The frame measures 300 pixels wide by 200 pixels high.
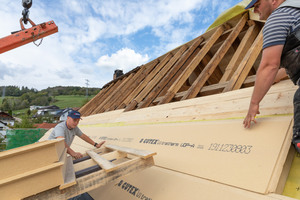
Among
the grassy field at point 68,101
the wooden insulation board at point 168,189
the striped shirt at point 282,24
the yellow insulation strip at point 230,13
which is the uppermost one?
the grassy field at point 68,101

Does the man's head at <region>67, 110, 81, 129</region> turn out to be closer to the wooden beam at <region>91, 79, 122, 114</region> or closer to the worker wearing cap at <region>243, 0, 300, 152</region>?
the worker wearing cap at <region>243, 0, 300, 152</region>

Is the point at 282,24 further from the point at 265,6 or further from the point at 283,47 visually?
the point at 265,6

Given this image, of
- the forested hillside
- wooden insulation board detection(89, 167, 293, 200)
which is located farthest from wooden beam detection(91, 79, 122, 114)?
the forested hillside

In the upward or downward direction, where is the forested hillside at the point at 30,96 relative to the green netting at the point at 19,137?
upward

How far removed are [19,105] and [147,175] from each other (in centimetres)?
10250

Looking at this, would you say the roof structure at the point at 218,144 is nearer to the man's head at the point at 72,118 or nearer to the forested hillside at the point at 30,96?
the man's head at the point at 72,118

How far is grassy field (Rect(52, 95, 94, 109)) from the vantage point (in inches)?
2926

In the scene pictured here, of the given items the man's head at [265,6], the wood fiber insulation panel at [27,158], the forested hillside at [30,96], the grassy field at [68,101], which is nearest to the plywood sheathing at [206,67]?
the man's head at [265,6]

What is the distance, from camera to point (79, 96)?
87.8m

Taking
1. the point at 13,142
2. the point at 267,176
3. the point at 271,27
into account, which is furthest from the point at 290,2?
the point at 13,142

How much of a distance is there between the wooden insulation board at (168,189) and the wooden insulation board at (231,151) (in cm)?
5

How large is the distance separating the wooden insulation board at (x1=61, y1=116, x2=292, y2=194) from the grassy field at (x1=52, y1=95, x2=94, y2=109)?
73.3 metres

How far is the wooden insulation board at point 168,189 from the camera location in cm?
126

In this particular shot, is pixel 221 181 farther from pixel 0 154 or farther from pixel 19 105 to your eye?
pixel 19 105
